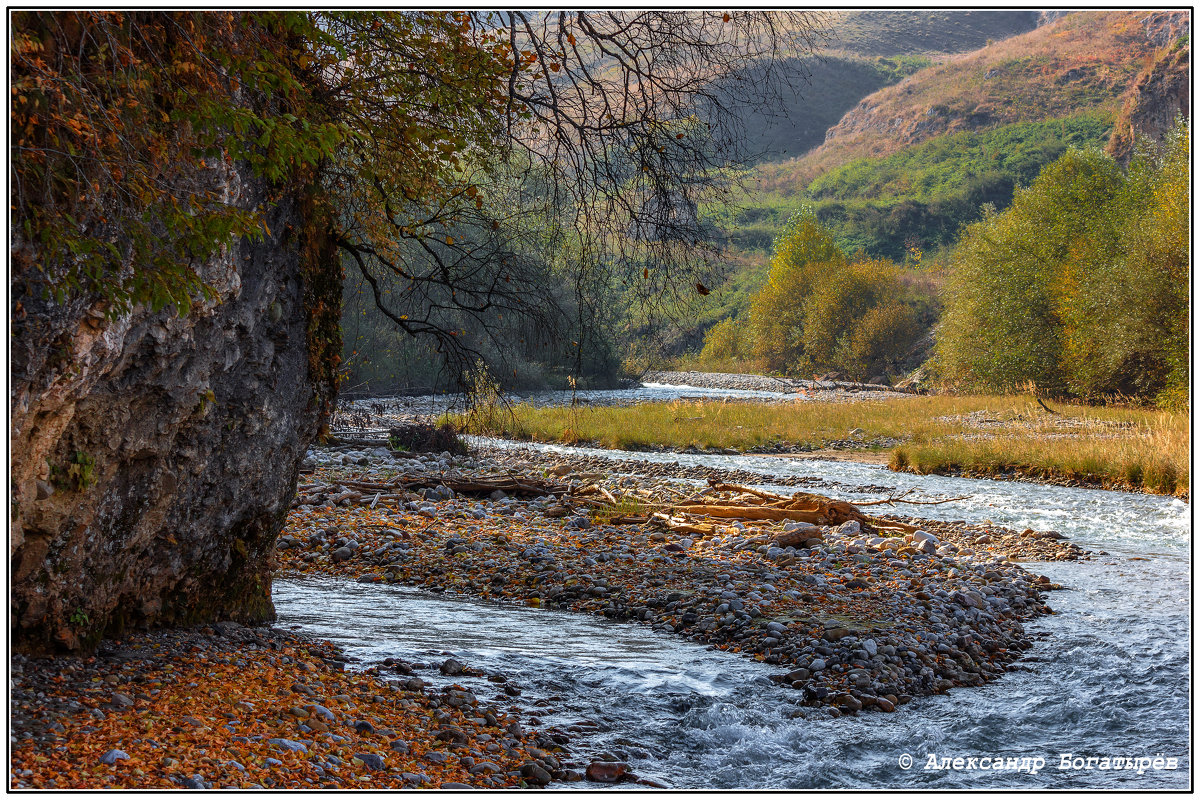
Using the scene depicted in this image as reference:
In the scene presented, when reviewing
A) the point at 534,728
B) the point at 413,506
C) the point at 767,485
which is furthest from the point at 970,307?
the point at 534,728

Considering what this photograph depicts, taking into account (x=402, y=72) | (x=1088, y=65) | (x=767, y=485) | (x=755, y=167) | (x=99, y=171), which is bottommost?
(x=767, y=485)

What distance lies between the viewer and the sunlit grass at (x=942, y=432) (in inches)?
640

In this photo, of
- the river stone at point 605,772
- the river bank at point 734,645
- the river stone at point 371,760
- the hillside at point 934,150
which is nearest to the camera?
the river stone at point 371,760

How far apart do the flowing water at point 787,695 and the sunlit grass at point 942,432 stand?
4246mm

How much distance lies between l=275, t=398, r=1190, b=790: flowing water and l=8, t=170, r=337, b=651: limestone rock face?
4.28 feet

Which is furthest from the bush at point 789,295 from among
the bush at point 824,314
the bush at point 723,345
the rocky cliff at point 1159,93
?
the rocky cliff at point 1159,93

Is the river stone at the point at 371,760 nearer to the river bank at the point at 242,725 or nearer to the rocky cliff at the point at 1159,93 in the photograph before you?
the river bank at the point at 242,725

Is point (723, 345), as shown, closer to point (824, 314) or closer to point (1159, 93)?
point (824, 314)

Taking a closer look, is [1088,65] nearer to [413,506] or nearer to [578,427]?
[578,427]

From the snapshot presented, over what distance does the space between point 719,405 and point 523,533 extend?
21.7 metres

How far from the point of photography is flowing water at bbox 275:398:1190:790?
459 centimetres

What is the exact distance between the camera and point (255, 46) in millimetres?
4695

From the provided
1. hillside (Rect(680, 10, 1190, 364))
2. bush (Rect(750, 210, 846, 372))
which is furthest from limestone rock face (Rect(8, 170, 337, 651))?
hillside (Rect(680, 10, 1190, 364))

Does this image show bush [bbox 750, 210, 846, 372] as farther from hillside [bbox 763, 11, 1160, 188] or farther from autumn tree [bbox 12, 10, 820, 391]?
autumn tree [bbox 12, 10, 820, 391]
